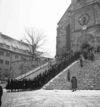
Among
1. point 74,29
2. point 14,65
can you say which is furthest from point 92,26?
point 14,65

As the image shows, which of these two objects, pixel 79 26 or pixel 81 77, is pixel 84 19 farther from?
pixel 81 77

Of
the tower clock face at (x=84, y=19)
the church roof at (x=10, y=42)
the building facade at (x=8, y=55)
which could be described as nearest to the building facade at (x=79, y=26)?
the tower clock face at (x=84, y=19)

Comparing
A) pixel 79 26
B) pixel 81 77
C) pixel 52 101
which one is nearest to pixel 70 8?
pixel 79 26

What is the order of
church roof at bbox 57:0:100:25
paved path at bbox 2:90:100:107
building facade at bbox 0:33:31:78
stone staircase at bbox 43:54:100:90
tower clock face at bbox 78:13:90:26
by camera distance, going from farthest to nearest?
1. building facade at bbox 0:33:31:78
2. church roof at bbox 57:0:100:25
3. tower clock face at bbox 78:13:90:26
4. stone staircase at bbox 43:54:100:90
5. paved path at bbox 2:90:100:107

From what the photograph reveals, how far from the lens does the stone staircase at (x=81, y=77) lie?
48.9 ft

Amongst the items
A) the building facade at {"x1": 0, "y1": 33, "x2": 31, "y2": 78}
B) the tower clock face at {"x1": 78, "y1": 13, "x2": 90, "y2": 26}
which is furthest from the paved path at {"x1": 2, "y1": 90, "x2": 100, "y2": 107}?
the building facade at {"x1": 0, "y1": 33, "x2": 31, "y2": 78}

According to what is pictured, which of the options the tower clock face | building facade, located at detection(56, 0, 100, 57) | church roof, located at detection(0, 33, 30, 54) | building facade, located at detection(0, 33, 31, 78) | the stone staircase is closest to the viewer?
the stone staircase

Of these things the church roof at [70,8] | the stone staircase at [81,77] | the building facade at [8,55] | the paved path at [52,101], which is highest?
the church roof at [70,8]

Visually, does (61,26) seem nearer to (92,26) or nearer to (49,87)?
(92,26)

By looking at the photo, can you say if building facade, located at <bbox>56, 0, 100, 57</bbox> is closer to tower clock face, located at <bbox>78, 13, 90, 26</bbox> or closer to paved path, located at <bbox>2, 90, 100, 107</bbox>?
tower clock face, located at <bbox>78, 13, 90, 26</bbox>

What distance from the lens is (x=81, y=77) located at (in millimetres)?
16969

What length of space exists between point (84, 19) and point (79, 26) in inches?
70.5

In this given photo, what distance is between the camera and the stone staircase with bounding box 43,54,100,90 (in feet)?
48.9

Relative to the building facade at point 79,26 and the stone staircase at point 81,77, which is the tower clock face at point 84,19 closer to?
the building facade at point 79,26
